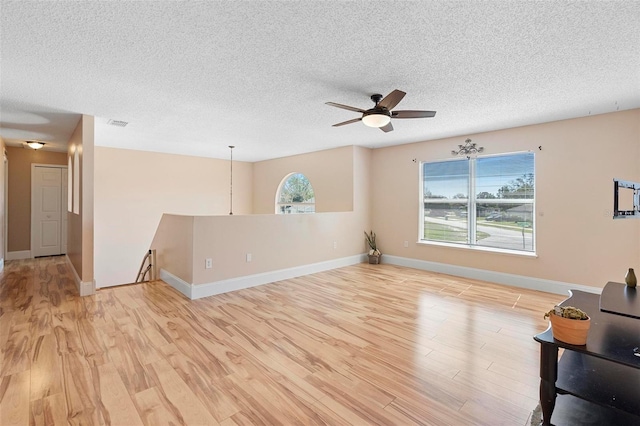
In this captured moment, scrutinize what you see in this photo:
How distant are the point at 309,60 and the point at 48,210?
7.42 m

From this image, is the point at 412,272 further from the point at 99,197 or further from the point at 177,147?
the point at 99,197

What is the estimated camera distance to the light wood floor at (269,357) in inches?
69.9

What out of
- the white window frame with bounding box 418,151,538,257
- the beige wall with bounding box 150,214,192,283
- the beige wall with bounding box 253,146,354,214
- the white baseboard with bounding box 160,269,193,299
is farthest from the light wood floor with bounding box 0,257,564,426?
the beige wall with bounding box 253,146,354,214

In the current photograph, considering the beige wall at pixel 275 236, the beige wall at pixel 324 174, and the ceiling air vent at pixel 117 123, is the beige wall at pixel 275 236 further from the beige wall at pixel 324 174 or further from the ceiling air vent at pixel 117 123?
the ceiling air vent at pixel 117 123

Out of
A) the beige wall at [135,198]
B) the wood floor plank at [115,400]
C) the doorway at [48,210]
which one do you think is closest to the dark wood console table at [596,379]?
the wood floor plank at [115,400]

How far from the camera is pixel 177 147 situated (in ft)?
20.7

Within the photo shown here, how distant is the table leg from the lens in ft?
5.10

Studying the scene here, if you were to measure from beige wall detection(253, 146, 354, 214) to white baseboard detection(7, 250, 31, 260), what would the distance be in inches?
212

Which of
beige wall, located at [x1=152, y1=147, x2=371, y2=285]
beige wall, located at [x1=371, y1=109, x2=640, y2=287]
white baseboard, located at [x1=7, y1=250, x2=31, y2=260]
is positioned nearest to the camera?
beige wall, located at [x1=371, y1=109, x2=640, y2=287]

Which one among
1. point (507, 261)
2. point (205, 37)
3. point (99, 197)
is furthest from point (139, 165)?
point (507, 261)

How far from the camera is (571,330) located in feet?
4.88

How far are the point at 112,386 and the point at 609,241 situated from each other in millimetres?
5523

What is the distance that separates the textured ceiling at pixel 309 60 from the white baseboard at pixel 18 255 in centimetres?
360

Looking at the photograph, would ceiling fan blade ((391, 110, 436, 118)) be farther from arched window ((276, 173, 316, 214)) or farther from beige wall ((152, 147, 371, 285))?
arched window ((276, 173, 316, 214))
